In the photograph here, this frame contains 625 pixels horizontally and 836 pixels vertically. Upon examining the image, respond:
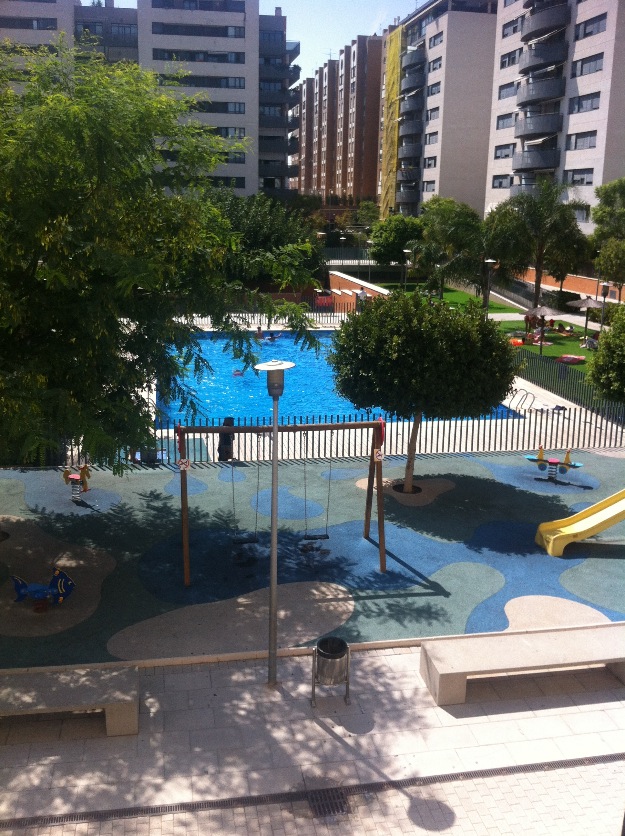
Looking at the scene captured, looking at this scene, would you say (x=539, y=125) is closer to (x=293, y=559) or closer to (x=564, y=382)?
(x=564, y=382)

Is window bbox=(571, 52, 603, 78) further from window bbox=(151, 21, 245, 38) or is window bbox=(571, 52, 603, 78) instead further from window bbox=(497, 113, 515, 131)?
window bbox=(151, 21, 245, 38)

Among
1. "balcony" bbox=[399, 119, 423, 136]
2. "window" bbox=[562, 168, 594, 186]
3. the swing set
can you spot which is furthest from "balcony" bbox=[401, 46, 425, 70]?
the swing set

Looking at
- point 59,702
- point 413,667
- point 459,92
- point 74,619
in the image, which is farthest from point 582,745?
point 459,92

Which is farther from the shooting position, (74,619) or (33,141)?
(74,619)

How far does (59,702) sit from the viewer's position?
8992 mm

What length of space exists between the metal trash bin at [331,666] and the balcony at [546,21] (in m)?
53.3

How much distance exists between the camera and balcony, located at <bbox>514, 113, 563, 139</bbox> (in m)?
52.5

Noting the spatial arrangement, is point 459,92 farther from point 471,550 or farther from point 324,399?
point 471,550

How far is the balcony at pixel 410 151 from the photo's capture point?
75.4 m

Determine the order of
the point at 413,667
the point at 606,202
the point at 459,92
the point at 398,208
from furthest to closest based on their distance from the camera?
the point at 398,208 < the point at 459,92 < the point at 606,202 < the point at 413,667

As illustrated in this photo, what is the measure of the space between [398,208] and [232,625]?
73.1 meters

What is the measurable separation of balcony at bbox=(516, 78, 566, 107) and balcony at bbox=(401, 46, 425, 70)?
68.2ft

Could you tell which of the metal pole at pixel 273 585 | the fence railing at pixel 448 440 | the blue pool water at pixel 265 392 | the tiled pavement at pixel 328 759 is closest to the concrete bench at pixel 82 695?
the tiled pavement at pixel 328 759

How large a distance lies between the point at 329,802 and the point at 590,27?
52.6 metres
